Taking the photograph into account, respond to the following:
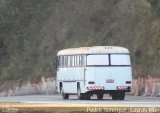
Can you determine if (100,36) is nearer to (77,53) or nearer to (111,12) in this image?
(111,12)

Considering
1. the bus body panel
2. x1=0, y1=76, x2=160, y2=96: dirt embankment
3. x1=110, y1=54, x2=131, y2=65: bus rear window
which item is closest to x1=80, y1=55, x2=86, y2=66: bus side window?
the bus body panel

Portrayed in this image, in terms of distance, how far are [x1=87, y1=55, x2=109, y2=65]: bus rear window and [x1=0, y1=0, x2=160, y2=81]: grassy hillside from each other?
24.4 feet

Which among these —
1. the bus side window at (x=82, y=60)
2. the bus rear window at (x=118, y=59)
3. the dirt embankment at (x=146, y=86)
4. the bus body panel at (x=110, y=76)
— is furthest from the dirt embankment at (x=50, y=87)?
the bus side window at (x=82, y=60)

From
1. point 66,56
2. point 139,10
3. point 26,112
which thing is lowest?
point 26,112

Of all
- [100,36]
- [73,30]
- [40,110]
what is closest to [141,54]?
[100,36]

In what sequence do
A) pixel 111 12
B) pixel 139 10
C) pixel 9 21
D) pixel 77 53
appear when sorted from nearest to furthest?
pixel 77 53
pixel 139 10
pixel 111 12
pixel 9 21

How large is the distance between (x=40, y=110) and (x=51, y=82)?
110 feet

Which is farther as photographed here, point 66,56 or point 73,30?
point 73,30

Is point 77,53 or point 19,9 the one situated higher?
point 19,9

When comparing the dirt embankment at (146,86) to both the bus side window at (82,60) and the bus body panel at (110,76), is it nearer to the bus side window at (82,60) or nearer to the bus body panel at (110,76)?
the bus body panel at (110,76)

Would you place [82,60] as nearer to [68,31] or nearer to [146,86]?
[146,86]

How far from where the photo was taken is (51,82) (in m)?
66.0

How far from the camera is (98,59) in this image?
46844 millimetres

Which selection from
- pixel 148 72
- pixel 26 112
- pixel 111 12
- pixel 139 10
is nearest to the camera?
pixel 26 112
